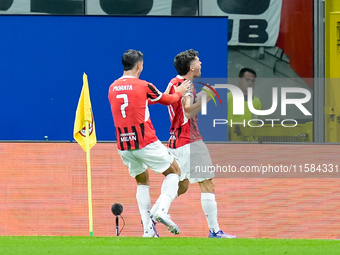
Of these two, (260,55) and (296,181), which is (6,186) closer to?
(296,181)

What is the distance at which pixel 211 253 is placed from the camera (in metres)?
5.85

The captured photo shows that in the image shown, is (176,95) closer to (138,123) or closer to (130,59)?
(138,123)

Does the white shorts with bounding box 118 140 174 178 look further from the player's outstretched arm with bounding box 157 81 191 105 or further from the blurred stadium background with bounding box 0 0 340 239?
the blurred stadium background with bounding box 0 0 340 239

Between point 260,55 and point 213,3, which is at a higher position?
point 213,3

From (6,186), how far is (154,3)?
5.23m

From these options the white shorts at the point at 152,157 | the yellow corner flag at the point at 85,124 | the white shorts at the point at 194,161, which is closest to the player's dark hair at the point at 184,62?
the white shorts at the point at 194,161

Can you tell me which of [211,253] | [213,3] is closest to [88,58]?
[213,3]

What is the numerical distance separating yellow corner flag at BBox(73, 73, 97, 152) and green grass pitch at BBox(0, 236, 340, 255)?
1.65 m

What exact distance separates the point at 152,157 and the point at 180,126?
0.71m

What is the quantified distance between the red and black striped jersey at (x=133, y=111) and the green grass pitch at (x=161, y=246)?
3.44ft

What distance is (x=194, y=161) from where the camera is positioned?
24.7 feet

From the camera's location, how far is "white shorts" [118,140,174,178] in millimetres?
7195

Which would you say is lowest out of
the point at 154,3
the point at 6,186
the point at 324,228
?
the point at 324,228

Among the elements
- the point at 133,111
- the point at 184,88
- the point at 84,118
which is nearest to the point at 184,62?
the point at 184,88
